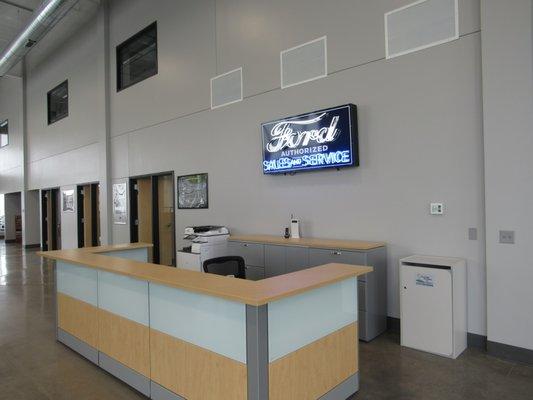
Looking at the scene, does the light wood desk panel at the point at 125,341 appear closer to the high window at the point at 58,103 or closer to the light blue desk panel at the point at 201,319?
the light blue desk panel at the point at 201,319

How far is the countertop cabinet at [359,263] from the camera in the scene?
3.60 meters

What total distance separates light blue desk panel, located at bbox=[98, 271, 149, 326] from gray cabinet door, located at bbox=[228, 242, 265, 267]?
193 cm

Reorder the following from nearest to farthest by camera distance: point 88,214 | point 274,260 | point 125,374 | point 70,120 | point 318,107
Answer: point 125,374 → point 274,260 → point 318,107 → point 88,214 → point 70,120

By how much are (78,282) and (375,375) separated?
2830 mm

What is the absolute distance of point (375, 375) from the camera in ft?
9.49

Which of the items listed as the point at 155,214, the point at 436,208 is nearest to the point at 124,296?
the point at 436,208

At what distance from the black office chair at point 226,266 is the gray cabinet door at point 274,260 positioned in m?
0.82

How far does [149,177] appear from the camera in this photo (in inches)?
302

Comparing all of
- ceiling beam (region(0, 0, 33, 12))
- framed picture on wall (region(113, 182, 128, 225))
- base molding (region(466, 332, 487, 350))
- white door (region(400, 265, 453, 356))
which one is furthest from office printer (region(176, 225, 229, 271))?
ceiling beam (region(0, 0, 33, 12))

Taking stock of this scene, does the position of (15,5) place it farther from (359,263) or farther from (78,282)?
(359,263)

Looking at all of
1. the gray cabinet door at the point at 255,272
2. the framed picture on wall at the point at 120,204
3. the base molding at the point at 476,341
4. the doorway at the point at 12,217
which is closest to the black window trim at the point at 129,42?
the framed picture on wall at the point at 120,204

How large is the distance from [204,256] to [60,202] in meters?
7.97

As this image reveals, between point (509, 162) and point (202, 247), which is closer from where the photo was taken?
point (509, 162)

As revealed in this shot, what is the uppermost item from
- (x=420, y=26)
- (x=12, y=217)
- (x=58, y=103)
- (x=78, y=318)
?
(x=58, y=103)
